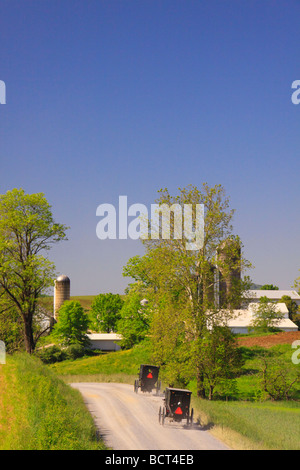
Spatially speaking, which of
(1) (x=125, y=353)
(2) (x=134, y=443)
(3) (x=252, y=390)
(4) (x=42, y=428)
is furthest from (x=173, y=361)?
(1) (x=125, y=353)

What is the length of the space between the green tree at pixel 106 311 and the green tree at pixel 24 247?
223ft

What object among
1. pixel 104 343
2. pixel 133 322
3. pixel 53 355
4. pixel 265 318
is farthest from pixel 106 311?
pixel 265 318

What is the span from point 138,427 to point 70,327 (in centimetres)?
6729

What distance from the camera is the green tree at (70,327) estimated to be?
90.2 m

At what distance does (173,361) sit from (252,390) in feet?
42.6

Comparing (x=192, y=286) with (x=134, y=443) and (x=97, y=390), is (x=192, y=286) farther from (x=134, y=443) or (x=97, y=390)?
(x=134, y=443)

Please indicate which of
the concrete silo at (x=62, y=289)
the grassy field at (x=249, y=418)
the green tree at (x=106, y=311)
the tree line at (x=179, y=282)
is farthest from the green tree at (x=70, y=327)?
the tree line at (x=179, y=282)

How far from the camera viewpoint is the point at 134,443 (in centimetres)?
2223

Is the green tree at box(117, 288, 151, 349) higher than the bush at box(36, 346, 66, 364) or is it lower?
higher

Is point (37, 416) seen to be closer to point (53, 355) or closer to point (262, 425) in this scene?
point (262, 425)

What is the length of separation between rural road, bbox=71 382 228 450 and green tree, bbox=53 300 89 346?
178ft

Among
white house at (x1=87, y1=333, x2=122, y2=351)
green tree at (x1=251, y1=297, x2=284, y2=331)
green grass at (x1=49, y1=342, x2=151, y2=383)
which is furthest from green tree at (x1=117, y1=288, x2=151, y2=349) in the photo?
green tree at (x1=251, y1=297, x2=284, y2=331)

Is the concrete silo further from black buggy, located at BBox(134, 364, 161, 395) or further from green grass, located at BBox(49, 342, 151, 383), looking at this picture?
black buggy, located at BBox(134, 364, 161, 395)

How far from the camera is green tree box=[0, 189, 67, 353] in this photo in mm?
41156
